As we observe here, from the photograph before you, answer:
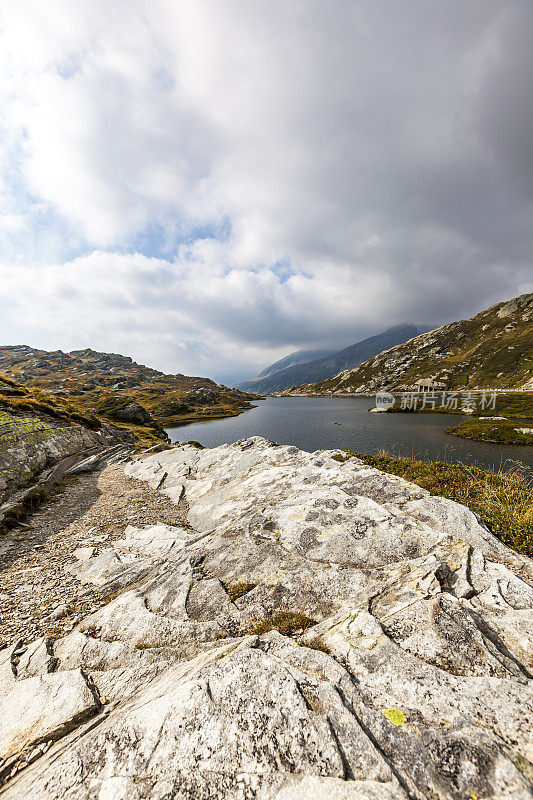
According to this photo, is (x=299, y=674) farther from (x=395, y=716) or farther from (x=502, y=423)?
(x=502, y=423)

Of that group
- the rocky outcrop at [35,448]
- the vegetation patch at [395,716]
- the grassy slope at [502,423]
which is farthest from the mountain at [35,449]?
the grassy slope at [502,423]

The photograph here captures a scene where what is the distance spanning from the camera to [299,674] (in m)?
5.75

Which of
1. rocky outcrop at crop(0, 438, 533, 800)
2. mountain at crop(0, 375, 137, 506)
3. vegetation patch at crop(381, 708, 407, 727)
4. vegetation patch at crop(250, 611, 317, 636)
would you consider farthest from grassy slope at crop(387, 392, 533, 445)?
mountain at crop(0, 375, 137, 506)

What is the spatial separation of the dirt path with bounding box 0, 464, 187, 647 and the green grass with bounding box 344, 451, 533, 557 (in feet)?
55.4

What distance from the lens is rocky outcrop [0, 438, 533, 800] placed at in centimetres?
418

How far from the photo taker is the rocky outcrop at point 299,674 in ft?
13.7

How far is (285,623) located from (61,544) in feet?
51.5

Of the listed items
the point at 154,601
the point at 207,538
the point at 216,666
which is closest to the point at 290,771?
the point at 216,666

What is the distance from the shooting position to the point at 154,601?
10094 mm

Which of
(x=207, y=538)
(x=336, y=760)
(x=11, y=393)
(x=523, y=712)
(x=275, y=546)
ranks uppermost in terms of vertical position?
(x=11, y=393)

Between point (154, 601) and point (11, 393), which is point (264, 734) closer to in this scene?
point (154, 601)

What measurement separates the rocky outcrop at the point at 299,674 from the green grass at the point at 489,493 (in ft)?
5.14

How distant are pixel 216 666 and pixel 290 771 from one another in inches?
94.3

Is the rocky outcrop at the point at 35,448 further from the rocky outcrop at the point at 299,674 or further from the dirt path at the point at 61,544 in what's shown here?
the rocky outcrop at the point at 299,674
